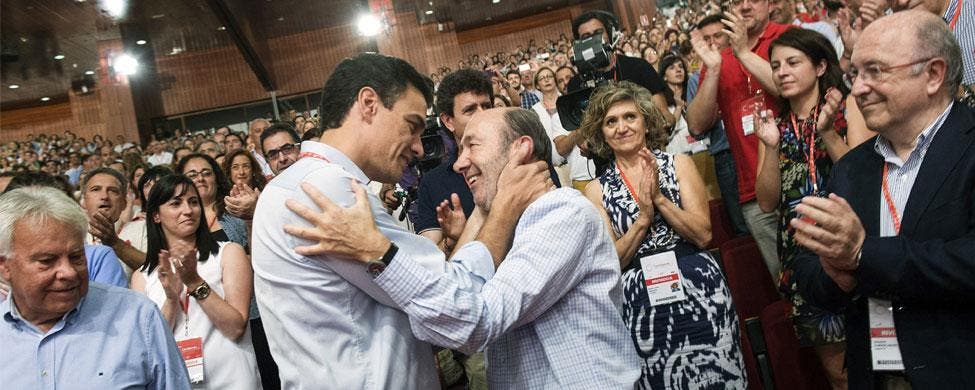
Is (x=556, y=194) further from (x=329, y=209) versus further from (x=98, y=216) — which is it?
(x=98, y=216)

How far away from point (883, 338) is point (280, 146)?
3.00 m

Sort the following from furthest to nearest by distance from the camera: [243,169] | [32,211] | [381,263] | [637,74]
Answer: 1. [243,169]
2. [637,74]
3. [32,211]
4. [381,263]

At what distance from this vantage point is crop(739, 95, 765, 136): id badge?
9.47ft

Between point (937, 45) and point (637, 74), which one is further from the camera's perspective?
point (637, 74)

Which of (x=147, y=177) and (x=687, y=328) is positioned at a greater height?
(x=147, y=177)

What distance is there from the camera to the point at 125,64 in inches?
691

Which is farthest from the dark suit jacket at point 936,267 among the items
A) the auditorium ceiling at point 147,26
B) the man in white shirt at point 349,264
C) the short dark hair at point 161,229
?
the auditorium ceiling at point 147,26

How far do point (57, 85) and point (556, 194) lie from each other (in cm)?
2125

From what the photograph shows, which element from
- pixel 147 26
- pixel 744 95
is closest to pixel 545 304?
pixel 744 95

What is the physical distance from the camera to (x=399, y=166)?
1769 mm

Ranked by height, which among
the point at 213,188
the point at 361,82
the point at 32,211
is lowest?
the point at 32,211

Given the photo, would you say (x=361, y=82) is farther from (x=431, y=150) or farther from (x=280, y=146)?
(x=280, y=146)

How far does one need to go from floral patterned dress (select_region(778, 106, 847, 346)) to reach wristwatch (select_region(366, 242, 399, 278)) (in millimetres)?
1623

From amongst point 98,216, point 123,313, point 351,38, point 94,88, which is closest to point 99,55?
point 94,88
